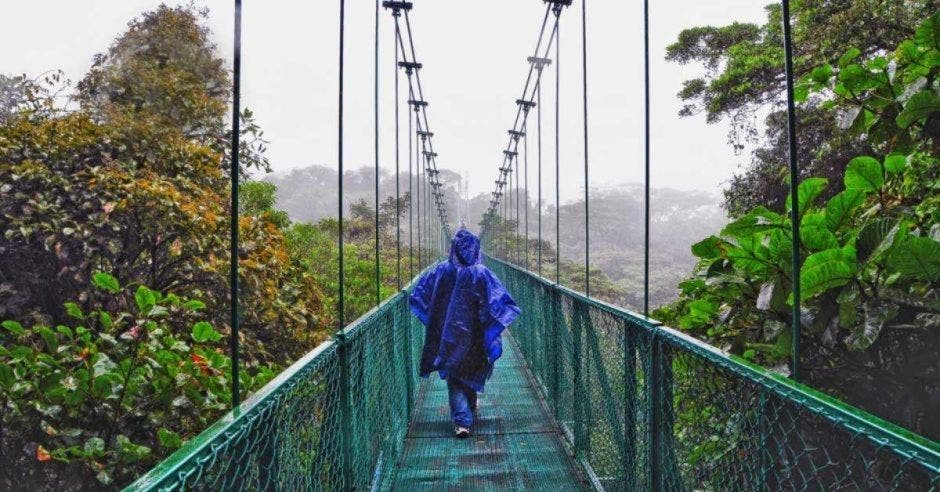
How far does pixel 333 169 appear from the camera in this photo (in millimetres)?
59281

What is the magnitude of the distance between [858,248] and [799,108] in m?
5.91

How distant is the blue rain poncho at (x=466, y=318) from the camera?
2820mm

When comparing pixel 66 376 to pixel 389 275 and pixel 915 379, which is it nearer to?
pixel 915 379

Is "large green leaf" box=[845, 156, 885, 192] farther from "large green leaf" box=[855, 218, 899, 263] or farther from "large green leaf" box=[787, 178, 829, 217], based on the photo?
"large green leaf" box=[855, 218, 899, 263]

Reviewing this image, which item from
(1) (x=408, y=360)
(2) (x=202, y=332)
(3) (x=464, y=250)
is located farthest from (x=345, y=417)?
(1) (x=408, y=360)

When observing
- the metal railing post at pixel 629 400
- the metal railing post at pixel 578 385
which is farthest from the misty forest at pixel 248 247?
the metal railing post at pixel 578 385

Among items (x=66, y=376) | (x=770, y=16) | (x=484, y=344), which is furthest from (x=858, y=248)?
(x=770, y=16)

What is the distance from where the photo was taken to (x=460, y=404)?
2.80 meters

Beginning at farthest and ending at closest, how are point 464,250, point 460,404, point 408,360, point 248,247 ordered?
1. point 248,247
2. point 408,360
3. point 464,250
4. point 460,404

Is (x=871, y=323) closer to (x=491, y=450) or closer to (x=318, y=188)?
(x=491, y=450)

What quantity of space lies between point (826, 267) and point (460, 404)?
1.94 m

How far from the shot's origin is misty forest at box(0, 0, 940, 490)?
1.31 m

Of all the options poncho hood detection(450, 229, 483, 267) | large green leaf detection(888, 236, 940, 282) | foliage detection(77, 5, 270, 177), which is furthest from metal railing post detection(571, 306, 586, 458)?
foliage detection(77, 5, 270, 177)

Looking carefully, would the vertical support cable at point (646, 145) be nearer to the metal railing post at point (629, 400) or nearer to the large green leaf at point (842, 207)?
the metal railing post at point (629, 400)
